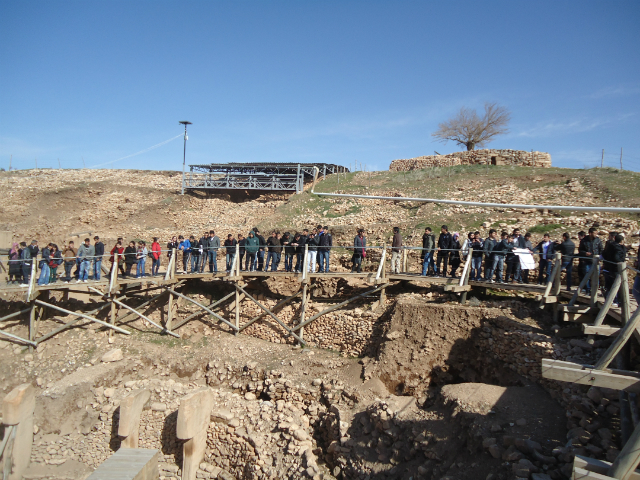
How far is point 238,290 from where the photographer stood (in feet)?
42.4

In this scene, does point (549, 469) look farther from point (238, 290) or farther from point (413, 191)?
point (413, 191)

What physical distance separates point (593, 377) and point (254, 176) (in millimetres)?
24701

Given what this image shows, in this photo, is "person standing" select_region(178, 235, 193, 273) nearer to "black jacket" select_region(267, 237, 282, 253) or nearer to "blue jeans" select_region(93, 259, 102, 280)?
"blue jeans" select_region(93, 259, 102, 280)

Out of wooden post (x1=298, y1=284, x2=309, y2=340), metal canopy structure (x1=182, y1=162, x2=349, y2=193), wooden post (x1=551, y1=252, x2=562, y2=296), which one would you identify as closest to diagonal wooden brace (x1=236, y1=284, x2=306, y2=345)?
wooden post (x1=298, y1=284, x2=309, y2=340)

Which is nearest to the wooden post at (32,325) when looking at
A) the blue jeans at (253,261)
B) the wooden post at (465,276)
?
the blue jeans at (253,261)

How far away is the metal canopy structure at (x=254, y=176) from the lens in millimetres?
26484

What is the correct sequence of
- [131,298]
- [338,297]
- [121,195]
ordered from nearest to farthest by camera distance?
[338,297] < [131,298] < [121,195]

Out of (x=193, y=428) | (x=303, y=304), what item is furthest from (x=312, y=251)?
(x=193, y=428)

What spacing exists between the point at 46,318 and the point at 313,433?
9305 millimetres

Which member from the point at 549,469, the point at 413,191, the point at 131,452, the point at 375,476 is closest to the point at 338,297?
the point at 375,476

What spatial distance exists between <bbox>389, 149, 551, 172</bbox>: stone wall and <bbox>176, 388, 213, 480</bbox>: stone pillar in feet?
75.2

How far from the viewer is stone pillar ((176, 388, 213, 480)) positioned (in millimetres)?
9117

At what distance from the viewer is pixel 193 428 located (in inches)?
364

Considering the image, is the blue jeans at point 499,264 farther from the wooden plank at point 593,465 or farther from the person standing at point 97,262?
the person standing at point 97,262
